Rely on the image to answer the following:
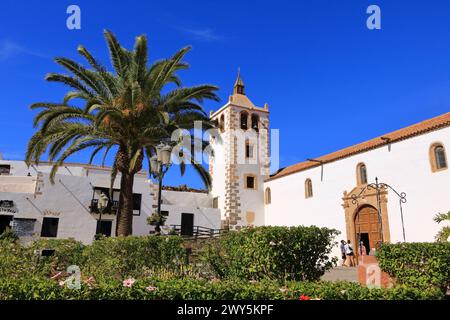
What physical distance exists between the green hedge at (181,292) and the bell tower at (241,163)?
24.0m

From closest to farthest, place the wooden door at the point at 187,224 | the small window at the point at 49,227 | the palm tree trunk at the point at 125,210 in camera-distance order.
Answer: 1. the palm tree trunk at the point at 125,210
2. the small window at the point at 49,227
3. the wooden door at the point at 187,224

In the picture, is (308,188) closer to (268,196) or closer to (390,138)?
(268,196)

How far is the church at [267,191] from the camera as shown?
717 inches

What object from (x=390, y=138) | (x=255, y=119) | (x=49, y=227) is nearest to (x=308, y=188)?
(x=390, y=138)

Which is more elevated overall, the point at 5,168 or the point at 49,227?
the point at 5,168

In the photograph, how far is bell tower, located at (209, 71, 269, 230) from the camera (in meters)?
29.5

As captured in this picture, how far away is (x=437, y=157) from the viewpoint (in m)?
17.8

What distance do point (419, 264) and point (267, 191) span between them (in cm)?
2288

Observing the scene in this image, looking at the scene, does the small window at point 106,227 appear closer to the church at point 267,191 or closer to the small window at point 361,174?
the church at point 267,191

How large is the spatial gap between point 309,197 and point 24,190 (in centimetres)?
1986

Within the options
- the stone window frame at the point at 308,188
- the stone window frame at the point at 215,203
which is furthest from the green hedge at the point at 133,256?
the stone window frame at the point at 215,203

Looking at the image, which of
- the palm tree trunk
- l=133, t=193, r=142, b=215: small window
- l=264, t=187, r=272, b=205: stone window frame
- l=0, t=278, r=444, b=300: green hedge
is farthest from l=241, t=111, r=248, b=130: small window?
l=0, t=278, r=444, b=300: green hedge

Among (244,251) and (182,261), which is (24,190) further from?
(244,251)
